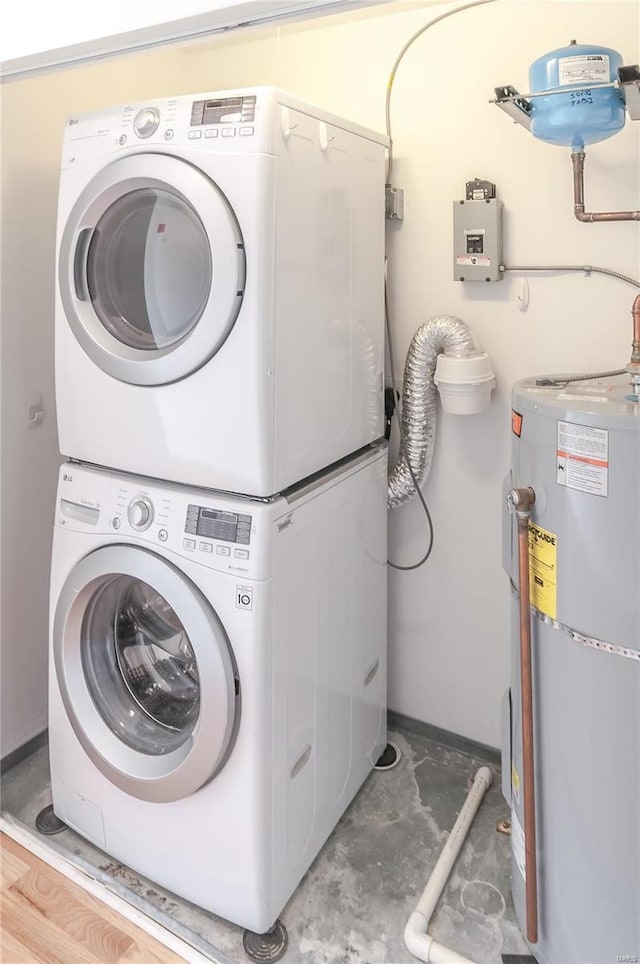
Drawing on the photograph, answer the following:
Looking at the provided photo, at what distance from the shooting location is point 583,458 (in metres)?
1.23

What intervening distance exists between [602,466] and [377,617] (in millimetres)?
1003

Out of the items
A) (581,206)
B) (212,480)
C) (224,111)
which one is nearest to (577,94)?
(581,206)

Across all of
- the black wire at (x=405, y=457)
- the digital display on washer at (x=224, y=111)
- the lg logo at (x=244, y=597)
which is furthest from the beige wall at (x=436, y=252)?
the lg logo at (x=244, y=597)

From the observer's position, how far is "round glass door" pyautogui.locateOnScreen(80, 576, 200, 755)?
67.5 inches

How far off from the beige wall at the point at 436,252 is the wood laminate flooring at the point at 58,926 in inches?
19.2

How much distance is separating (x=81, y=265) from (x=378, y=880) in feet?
5.40

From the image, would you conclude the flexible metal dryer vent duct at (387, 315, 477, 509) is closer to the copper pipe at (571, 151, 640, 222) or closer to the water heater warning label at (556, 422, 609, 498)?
the copper pipe at (571, 151, 640, 222)

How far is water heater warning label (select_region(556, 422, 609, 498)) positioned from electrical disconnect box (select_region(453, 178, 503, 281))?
75 cm

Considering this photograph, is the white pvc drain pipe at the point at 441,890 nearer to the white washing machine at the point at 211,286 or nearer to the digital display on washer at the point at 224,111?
the white washing machine at the point at 211,286

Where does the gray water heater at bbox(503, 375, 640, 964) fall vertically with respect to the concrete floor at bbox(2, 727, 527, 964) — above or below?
above

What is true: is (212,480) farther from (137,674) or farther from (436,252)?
(436,252)

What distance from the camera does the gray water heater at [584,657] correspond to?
1211 mm

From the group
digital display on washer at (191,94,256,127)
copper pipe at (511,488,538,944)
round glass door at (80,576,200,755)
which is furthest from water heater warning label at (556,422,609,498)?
round glass door at (80,576,200,755)

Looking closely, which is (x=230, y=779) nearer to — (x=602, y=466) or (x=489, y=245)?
(x=602, y=466)
